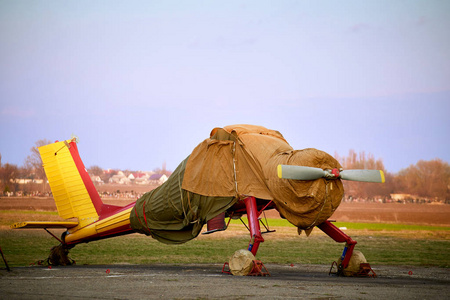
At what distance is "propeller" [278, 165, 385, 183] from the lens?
11914 mm

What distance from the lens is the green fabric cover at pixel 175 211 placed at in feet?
46.5

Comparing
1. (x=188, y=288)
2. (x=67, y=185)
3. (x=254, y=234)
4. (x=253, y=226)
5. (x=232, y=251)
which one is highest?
(x=67, y=185)

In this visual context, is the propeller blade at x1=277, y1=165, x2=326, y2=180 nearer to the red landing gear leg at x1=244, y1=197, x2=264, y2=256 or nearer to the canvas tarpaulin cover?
the canvas tarpaulin cover

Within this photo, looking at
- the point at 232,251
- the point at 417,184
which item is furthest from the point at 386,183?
the point at 232,251

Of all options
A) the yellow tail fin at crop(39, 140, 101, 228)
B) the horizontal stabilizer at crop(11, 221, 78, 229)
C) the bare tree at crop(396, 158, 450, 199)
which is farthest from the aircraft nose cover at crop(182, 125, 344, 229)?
the bare tree at crop(396, 158, 450, 199)

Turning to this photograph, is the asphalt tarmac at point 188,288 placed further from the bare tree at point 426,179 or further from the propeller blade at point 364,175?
the bare tree at point 426,179

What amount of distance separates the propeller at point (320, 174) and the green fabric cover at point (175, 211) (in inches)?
89.0

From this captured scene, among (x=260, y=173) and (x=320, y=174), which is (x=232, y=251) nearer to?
(x=260, y=173)

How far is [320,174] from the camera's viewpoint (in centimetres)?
1214

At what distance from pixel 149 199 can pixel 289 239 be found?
17519 mm

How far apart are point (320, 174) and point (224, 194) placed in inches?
115

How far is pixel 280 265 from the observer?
18188mm

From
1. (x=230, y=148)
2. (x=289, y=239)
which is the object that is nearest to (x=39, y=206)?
(x=289, y=239)

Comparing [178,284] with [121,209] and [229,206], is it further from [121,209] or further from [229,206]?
[121,209]
